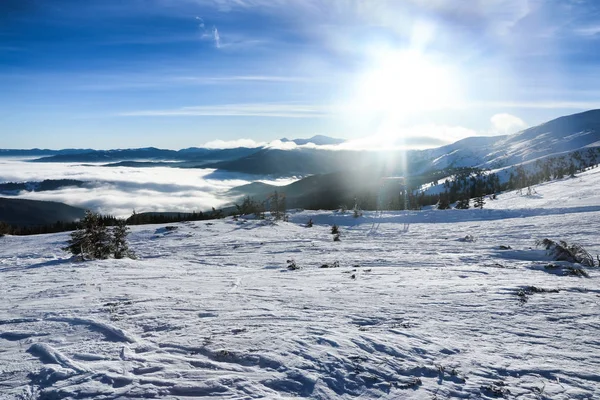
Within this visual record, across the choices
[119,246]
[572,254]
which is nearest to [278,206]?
[119,246]

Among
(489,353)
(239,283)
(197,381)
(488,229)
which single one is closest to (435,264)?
(239,283)

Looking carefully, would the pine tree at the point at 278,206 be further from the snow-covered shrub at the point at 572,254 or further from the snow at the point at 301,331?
the snow-covered shrub at the point at 572,254

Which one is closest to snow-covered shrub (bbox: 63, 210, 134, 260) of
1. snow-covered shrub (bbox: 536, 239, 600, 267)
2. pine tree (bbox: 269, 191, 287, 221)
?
pine tree (bbox: 269, 191, 287, 221)

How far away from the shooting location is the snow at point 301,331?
16.4ft

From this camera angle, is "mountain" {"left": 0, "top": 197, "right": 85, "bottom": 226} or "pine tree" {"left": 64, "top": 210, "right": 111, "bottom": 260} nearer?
"pine tree" {"left": 64, "top": 210, "right": 111, "bottom": 260}

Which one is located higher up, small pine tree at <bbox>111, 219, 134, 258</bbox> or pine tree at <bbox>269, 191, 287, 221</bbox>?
pine tree at <bbox>269, 191, 287, 221</bbox>

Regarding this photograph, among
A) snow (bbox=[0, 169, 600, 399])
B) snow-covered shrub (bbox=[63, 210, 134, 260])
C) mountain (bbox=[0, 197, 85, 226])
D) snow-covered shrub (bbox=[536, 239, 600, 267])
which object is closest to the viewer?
snow (bbox=[0, 169, 600, 399])

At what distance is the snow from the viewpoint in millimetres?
4992

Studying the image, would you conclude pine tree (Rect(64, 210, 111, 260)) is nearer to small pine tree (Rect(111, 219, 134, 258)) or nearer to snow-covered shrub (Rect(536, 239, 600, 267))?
small pine tree (Rect(111, 219, 134, 258))

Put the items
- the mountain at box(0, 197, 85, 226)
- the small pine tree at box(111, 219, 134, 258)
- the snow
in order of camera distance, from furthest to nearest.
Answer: the mountain at box(0, 197, 85, 226), the small pine tree at box(111, 219, 134, 258), the snow

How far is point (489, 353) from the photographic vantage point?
5980mm

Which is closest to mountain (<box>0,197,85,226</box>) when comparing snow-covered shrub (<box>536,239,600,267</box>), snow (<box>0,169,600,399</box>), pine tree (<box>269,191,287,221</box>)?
pine tree (<box>269,191,287,221</box>)

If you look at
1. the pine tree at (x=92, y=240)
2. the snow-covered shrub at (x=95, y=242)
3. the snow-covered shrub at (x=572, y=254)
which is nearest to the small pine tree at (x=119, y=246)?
the snow-covered shrub at (x=95, y=242)

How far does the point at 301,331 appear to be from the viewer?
6.70 meters
